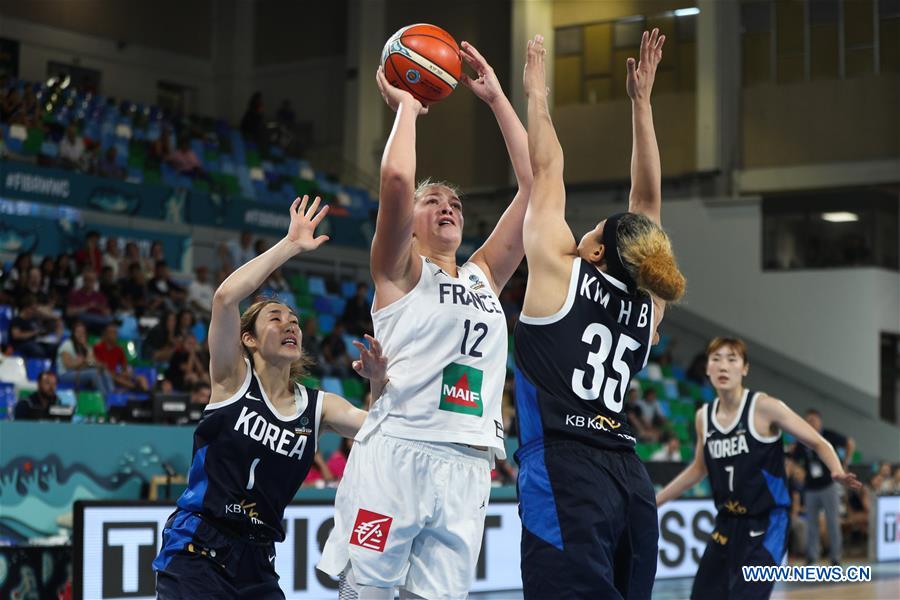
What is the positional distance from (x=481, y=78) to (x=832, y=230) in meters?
17.8

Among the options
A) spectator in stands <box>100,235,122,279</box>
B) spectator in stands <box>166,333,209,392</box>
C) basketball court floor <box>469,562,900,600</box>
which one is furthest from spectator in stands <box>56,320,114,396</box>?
basketball court floor <box>469,562,900,600</box>

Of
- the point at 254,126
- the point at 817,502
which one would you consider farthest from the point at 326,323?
the point at 254,126

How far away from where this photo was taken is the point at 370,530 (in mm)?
4109

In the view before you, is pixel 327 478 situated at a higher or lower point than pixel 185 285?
lower

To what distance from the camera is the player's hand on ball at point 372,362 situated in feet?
13.7

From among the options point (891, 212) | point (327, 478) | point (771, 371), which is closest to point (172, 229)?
point (327, 478)

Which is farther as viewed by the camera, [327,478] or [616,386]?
[327,478]

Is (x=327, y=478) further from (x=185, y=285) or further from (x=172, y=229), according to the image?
(x=172, y=229)

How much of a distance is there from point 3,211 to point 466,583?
12403 mm

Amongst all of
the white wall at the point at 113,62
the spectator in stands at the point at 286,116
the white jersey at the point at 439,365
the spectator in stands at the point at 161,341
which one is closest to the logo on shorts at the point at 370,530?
the white jersey at the point at 439,365

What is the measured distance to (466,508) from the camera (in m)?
4.19

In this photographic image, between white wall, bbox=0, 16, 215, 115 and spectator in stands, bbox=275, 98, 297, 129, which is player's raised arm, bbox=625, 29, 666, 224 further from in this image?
spectator in stands, bbox=275, 98, 297, 129

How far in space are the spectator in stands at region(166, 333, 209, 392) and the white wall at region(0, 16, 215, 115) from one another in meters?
12.7

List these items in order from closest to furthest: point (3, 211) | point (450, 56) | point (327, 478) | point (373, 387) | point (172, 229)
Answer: point (373, 387) → point (450, 56) → point (327, 478) → point (3, 211) → point (172, 229)
